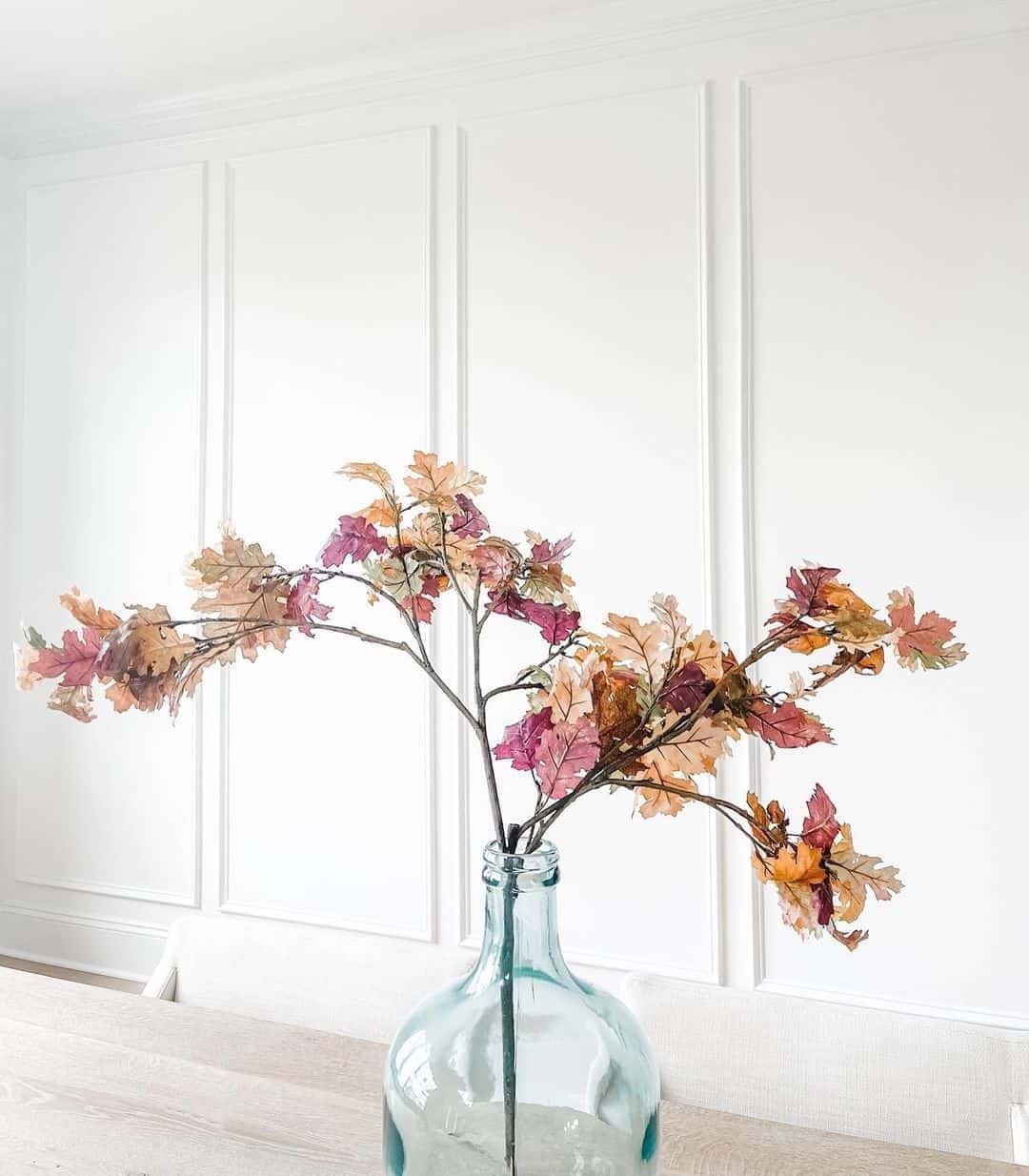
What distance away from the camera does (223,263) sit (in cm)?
315

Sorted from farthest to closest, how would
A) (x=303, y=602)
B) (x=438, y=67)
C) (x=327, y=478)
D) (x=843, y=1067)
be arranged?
(x=327, y=478), (x=438, y=67), (x=843, y=1067), (x=303, y=602)

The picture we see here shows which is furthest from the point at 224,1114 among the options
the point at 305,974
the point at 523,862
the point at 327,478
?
the point at 327,478

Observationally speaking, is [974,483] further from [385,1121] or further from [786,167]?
[385,1121]

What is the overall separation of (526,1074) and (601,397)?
7.17ft

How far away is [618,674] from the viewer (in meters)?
0.70

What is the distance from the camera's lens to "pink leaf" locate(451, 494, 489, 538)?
778 mm

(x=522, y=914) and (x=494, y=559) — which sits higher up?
(x=494, y=559)

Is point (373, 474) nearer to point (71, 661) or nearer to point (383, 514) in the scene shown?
point (383, 514)

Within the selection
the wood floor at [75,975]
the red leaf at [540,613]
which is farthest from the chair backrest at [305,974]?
the wood floor at [75,975]

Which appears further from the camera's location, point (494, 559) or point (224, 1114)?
point (224, 1114)

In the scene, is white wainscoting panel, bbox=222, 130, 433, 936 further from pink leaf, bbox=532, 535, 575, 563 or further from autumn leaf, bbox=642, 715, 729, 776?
autumn leaf, bbox=642, 715, 729, 776

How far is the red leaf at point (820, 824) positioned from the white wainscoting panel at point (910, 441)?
1.92m

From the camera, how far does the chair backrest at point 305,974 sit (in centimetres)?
136

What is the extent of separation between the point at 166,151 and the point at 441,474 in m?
2.99
